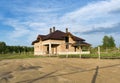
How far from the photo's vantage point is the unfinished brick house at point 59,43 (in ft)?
161

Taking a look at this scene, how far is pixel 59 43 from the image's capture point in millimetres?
49906

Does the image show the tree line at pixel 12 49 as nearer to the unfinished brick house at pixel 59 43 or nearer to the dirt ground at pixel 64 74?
the unfinished brick house at pixel 59 43

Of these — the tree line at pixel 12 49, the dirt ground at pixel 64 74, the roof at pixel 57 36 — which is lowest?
the dirt ground at pixel 64 74

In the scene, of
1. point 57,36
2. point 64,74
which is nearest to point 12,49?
point 57,36

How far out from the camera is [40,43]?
177 ft

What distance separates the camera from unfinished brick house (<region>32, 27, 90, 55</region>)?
49059 mm

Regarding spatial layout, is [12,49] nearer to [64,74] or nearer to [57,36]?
[57,36]

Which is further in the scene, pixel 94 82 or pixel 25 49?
pixel 25 49

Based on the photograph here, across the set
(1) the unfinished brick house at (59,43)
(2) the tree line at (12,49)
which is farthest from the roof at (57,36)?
(2) the tree line at (12,49)

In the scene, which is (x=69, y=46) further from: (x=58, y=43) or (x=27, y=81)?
(x=27, y=81)

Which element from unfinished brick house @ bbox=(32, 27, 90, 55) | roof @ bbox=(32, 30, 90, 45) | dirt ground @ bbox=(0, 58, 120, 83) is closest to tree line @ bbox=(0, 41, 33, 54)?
unfinished brick house @ bbox=(32, 27, 90, 55)

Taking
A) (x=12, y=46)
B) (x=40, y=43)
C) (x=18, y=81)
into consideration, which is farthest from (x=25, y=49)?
(x=18, y=81)

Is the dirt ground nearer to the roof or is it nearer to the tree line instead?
the roof

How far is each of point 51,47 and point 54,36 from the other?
308cm
